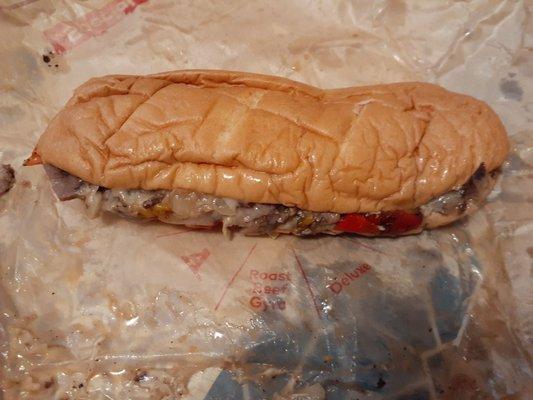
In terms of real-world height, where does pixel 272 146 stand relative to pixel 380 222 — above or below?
above

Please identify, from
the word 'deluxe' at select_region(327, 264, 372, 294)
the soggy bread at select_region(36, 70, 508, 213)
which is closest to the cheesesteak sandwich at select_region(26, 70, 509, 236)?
the soggy bread at select_region(36, 70, 508, 213)


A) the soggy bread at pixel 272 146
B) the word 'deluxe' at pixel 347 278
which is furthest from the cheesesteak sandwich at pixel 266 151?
the word 'deluxe' at pixel 347 278

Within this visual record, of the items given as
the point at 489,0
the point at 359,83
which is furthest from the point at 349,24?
the point at 489,0

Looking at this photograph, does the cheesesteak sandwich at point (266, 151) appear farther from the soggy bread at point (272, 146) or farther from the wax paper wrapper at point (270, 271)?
the wax paper wrapper at point (270, 271)

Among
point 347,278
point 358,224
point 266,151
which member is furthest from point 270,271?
point 266,151

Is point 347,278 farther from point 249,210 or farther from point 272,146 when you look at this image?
point 272,146

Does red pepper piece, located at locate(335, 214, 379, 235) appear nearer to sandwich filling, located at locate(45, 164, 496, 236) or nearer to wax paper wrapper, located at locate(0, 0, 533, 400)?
sandwich filling, located at locate(45, 164, 496, 236)
